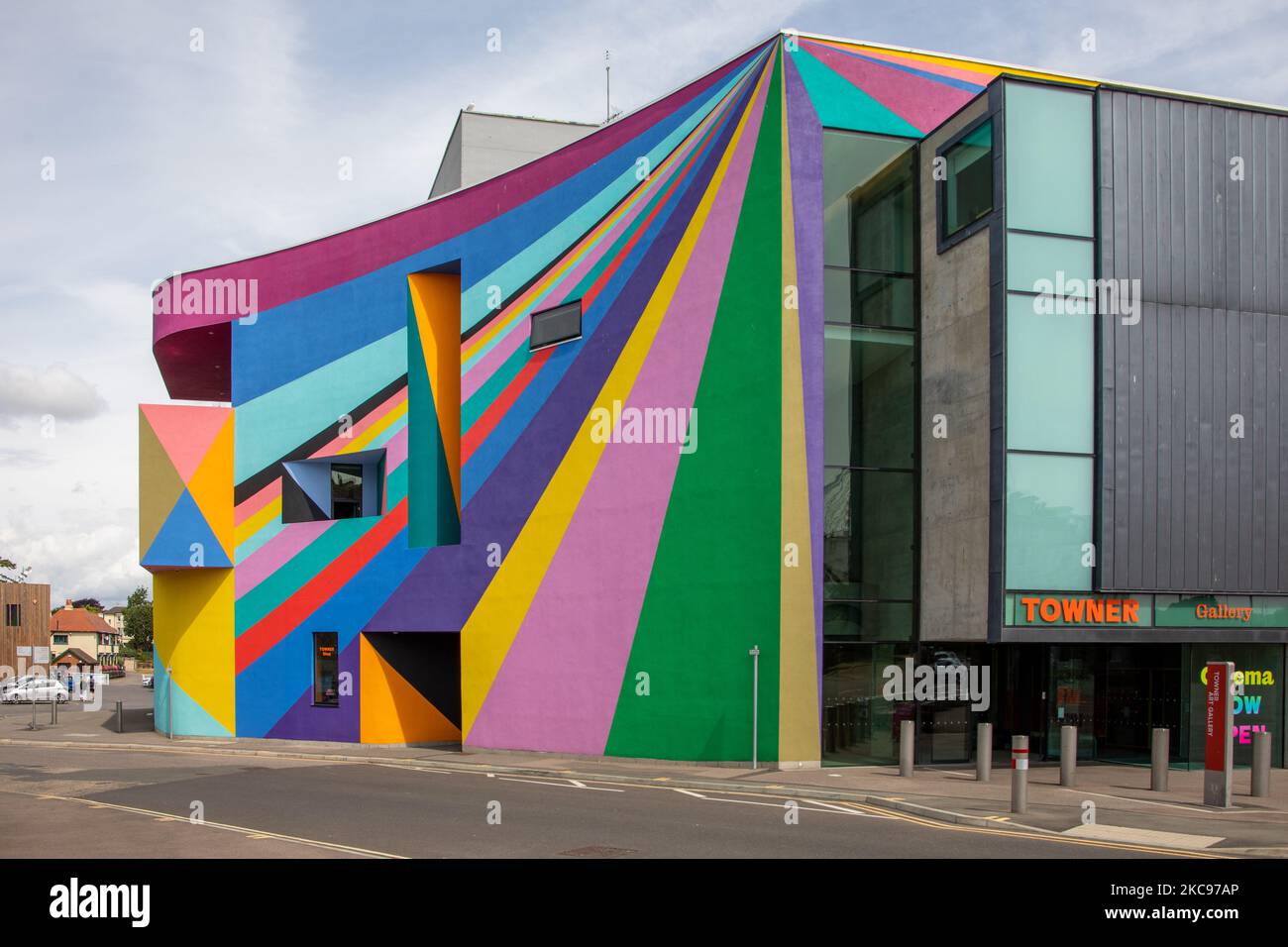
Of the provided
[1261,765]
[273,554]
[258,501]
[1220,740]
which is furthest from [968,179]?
[258,501]

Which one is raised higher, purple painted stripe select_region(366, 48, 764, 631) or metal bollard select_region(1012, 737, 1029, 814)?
purple painted stripe select_region(366, 48, 764, 631)

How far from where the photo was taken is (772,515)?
1973 cm

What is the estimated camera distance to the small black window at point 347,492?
29.0 meters

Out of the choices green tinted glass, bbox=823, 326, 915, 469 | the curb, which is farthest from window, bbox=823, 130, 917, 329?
the curb

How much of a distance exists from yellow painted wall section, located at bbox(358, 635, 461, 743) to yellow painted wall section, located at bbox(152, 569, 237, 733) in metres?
4.38

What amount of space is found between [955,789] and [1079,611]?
3851 millimetres

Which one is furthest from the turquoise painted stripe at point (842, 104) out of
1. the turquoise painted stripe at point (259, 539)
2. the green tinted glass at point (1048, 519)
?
the turquoise painted stripe at point (259, 539)

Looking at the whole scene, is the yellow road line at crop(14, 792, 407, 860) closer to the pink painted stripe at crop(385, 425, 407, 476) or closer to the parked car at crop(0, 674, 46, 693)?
the pink painted stripe at crop(385, 425, 407, 476)

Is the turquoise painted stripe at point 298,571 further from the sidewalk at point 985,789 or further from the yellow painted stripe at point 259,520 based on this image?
the sidewalk at point 985,789

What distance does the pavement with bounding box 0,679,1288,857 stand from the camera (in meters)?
13.0

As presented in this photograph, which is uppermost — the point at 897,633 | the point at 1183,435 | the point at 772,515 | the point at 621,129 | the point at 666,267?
the point at 621,129

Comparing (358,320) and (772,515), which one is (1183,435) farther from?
(358,320)
